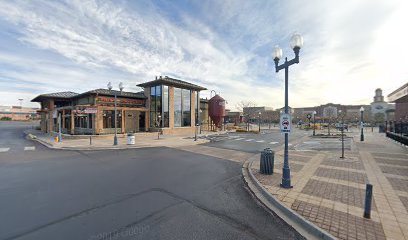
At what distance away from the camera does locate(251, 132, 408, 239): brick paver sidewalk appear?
3887 mm

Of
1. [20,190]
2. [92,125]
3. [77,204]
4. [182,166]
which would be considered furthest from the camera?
[92,125]

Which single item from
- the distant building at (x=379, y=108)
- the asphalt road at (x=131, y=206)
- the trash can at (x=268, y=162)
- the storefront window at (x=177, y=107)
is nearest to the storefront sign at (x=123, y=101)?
the storefront window at (x=177, y=107)

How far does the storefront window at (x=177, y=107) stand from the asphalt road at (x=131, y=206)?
21.2 meters

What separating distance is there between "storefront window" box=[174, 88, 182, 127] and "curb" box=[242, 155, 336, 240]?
23.9 metres

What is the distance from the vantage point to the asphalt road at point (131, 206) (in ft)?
12.6

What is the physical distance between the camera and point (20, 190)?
6.07m

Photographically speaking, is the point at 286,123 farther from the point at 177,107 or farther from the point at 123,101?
the point at 123,101

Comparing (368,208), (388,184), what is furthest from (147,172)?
(388,184)

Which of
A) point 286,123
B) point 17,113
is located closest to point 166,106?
point 286,123

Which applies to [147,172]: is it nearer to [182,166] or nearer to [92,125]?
[182,166]

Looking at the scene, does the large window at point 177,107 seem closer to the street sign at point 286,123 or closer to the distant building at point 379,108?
the street sign at point 286,123

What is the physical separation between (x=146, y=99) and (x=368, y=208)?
29204mm

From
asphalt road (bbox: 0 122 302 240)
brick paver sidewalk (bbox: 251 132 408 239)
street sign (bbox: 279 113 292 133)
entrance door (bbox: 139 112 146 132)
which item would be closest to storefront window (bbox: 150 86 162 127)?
entrance door (bbox: 139 112 146 132)

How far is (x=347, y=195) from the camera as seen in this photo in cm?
550
